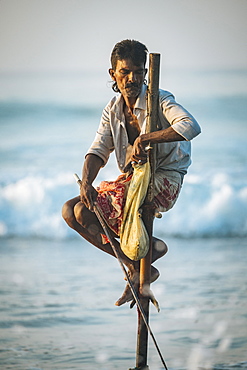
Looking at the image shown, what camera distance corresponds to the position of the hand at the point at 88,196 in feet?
12.1

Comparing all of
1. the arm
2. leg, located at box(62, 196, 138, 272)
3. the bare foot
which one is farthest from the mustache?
the bare foot

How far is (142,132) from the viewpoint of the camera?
3.70 metres

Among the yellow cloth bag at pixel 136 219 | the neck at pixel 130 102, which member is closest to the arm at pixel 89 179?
the yellow cloth bag at pixel 136 219

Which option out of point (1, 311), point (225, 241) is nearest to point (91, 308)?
point (1, 311)

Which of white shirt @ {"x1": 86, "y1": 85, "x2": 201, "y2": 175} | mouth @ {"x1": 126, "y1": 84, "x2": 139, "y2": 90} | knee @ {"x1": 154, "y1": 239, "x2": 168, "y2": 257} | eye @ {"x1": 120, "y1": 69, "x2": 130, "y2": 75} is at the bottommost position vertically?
knee @ {"x1": 154, "y1": 239, "x2": 168, "y2": 257}

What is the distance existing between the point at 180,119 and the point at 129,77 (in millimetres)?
286

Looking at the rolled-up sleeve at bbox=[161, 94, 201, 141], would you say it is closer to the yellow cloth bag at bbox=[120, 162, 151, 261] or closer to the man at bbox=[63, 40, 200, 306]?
the man at bbox=[63, 40, 200, 306]

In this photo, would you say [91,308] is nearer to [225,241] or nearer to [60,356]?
[60,356]

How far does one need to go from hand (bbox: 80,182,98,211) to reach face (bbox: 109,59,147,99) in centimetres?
41

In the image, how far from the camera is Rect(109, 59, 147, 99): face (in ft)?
11.9

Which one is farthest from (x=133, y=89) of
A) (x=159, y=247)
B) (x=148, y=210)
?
(x=159, y=247)

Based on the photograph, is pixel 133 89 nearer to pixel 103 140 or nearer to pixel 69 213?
pixel 103 140

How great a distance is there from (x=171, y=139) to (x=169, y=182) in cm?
27

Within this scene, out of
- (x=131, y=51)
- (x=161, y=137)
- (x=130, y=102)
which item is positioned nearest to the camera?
(x=161, y=137)
